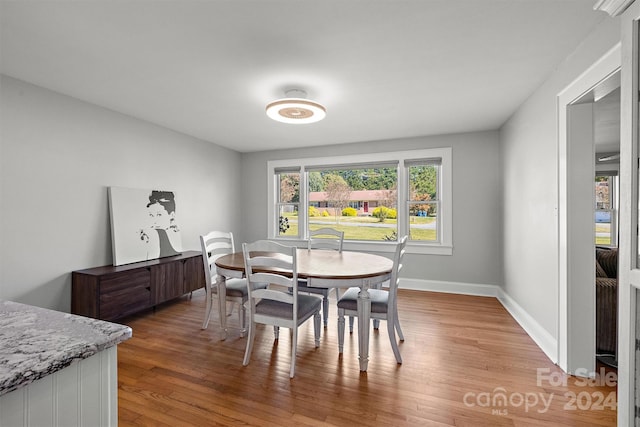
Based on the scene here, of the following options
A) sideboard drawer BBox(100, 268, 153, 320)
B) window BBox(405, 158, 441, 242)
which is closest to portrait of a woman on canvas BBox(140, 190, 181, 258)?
sideboard drawer BBox(100, 268, 153, 320)

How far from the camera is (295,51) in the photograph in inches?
84.6

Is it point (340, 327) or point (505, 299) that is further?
point (505, 299)

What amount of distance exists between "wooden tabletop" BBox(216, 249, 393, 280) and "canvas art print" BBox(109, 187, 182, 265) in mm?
1389

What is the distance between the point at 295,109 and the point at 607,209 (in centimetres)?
584

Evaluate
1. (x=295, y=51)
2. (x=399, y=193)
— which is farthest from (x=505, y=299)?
(x=295, y=51)

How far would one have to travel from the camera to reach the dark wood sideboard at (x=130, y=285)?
292 centimetres

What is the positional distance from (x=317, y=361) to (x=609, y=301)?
2.45 m

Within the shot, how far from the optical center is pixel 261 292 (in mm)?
2330

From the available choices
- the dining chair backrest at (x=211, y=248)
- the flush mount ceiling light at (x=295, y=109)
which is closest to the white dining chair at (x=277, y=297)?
the dining chair backrest at (x=211, y=248)

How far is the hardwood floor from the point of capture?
1.82 metres

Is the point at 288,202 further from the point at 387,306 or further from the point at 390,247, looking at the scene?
the point at 387,306

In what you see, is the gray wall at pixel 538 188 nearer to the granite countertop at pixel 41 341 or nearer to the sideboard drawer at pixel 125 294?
the granite countertop at pixel 41 341

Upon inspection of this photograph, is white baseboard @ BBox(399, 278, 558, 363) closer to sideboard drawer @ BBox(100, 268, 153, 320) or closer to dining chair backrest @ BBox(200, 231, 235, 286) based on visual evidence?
dining chair backrest @ BBox(200, 231, 235, 286)

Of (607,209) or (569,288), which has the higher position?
(607,209)
